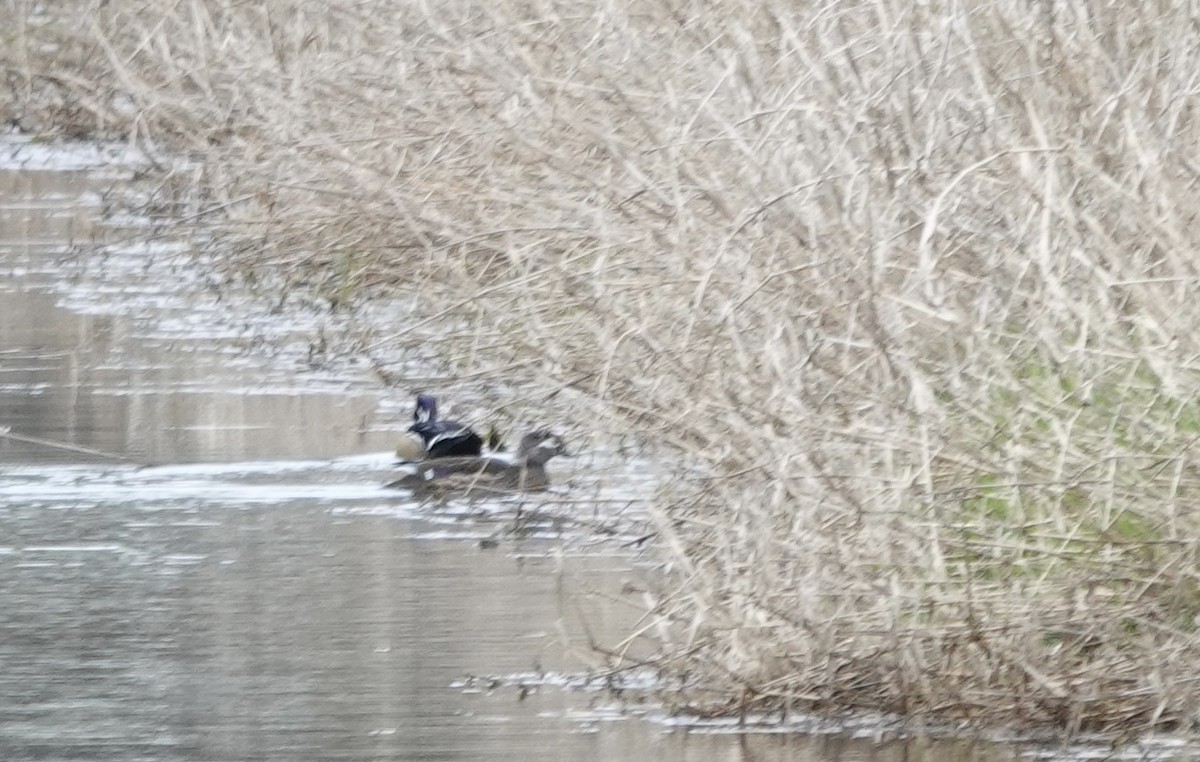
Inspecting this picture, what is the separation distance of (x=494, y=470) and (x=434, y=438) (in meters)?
0.20

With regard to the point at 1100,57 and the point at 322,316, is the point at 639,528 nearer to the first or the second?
the point at 1100,57

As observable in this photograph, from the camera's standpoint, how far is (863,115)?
7418 millimetres

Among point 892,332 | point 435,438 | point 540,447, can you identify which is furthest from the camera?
point 435,438

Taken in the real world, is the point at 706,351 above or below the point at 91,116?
below

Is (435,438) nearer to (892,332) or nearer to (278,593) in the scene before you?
(278,593)

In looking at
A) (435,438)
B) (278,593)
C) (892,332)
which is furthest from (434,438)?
(892,332)

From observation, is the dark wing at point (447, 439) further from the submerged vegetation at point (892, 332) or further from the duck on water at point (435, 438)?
the submerged vegetation at point (892, 332)

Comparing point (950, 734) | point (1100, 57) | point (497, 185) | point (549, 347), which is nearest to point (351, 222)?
point (497, 185)

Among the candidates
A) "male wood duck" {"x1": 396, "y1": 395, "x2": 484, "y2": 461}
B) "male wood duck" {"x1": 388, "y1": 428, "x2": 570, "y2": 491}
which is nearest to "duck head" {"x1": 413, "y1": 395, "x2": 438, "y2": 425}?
"male wood duck" {"x1": 396, "y1": 395, "x2": 484, "y2": 461}

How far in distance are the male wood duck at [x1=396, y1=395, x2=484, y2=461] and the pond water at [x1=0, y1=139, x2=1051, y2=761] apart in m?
0.14

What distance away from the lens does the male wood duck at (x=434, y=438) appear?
29.4 ft

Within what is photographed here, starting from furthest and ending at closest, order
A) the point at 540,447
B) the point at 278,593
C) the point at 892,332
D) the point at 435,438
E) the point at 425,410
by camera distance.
→ the point at 425,410 → the point at 435,438 → the point at 540,447 → the point at 278,593 → the point at 892,332

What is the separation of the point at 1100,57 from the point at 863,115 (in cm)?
90

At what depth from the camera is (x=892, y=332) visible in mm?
6793
